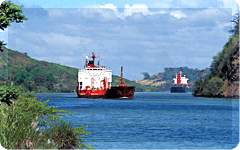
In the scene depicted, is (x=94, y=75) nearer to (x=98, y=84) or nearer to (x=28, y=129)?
(x=98, y=84)

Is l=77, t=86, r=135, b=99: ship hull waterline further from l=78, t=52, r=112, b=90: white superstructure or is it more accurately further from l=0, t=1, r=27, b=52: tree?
l=0, t=1, r=27, b=52: tree

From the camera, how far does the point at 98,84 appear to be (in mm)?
135250

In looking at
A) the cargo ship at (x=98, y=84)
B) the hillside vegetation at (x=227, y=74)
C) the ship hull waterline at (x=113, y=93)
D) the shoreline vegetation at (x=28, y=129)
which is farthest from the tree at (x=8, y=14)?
the ship hull waterline at (x=113, y=93)

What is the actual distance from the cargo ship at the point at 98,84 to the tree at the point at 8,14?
110m

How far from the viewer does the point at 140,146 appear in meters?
32.1

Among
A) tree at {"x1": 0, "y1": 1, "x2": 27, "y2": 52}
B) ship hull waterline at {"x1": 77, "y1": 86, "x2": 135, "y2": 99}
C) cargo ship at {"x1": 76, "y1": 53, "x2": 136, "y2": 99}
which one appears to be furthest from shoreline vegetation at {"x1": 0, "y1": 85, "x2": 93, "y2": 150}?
ship hull waterline at {"x1": 77, "y1": 86, "x2": 135, "y2": 99}

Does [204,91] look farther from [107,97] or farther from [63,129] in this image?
[63,129]

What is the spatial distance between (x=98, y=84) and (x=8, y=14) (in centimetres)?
11637

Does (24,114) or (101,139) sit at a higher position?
(24,114)

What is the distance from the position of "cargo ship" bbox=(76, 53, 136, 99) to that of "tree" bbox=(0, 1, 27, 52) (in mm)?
110486

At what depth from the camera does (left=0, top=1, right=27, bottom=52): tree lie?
18844 mm

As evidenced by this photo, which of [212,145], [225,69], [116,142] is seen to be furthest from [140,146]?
[225,69]

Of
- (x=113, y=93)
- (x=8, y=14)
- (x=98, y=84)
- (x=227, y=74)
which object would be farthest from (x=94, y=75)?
(x=8, y=14)

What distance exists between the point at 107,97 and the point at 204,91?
31426 mm
